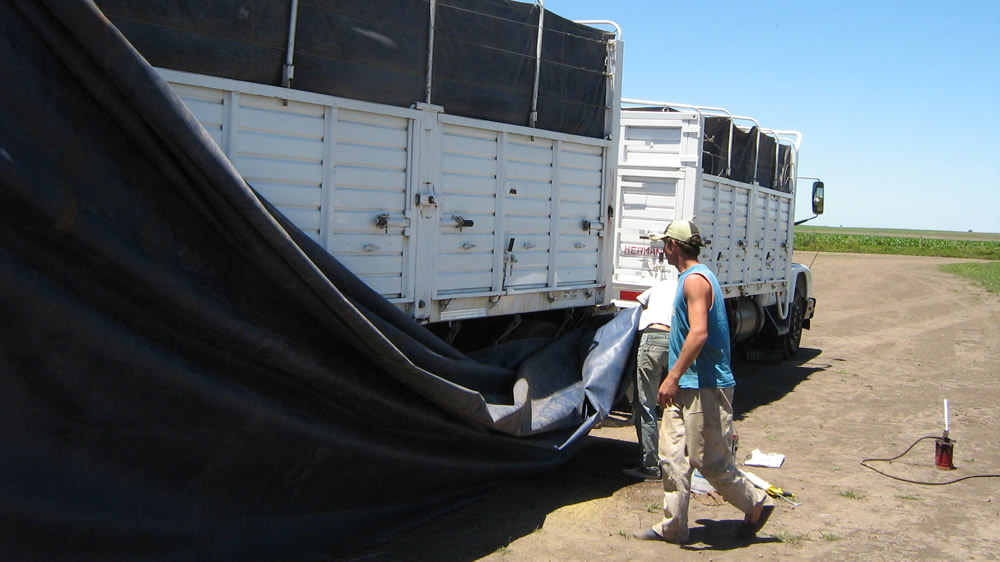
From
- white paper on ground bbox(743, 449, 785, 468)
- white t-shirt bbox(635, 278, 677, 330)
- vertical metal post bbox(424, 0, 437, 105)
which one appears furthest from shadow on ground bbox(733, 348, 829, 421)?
vertical metal post bbox(424, 0, 437, 105)

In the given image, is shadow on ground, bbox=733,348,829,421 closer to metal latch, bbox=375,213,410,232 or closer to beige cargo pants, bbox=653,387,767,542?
beige cargo pants, bbox=653,387,767,542

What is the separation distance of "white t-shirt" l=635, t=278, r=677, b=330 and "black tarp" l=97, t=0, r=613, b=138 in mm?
1593

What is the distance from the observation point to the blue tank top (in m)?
5.12

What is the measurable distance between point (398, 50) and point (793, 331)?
408 inches

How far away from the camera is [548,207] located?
272 inches

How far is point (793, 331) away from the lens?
46.2 feet

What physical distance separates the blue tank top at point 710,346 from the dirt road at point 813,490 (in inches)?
40.2

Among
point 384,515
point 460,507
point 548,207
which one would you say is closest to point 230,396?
point 384,515

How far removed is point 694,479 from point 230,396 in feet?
12.1

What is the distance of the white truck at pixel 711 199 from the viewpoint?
30.8ft

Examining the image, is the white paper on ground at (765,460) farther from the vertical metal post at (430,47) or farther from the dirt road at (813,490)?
the vertical metal post at (430,47)

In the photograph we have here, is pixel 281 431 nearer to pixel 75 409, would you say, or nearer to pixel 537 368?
pixel 75 409

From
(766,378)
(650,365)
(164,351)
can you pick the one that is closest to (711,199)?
(766,378)

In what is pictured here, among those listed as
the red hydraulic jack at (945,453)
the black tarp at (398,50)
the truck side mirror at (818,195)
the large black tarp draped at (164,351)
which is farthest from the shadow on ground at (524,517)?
the truck side mirror at (818,195)
